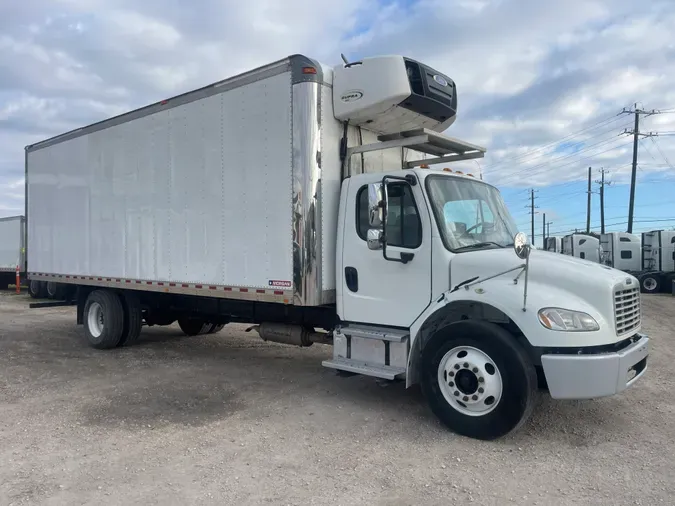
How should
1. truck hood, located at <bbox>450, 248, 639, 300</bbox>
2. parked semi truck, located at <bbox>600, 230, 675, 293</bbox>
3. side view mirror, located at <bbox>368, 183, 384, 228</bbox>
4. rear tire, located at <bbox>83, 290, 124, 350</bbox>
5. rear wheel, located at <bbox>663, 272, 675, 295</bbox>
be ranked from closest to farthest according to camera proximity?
truck hood, located at <bbox>450, 248, 639, 300</bbox>, side view mirror, located at <bbox>368, 183, 384, 228</bbox>, rear tire, located at <bbox>83, 290, 124, 350</bbox>, rear wheel, located at <bbox>663, 272, 675, 295</bbox>, parked semi truck, located at <bbox>600, 230, 675, 293</bbox>

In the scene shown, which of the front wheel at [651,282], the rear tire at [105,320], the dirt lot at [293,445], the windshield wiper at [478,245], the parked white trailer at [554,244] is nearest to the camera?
the dirt lot at [293,445]

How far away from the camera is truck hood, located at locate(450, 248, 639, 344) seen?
15.5 feet

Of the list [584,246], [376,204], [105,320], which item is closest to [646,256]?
[584,246]

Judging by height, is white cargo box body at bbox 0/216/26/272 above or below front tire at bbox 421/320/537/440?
above

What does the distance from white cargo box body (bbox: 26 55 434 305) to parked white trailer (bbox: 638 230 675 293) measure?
2362 cm

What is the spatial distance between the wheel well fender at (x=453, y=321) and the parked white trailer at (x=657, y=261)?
24384 mm

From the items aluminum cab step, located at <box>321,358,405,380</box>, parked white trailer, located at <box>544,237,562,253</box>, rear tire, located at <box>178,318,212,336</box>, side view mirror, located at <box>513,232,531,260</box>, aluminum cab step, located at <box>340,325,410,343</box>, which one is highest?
parked white trailer, located at <box>544,237,562,253</box>

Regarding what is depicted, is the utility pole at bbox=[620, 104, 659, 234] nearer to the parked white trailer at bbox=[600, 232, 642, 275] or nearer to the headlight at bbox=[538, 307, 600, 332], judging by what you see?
the parked white trailer at bbox=[600, 232, 642, 275]

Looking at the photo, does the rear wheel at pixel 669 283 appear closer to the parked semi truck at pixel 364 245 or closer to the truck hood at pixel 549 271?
the parked semi truck at pixel 364 245

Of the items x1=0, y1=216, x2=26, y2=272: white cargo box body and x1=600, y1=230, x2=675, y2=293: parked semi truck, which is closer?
x1=0, y1=216, x2=26, y2=272: white cargo box body

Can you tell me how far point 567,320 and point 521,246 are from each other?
73 centimetres

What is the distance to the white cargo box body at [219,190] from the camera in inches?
242

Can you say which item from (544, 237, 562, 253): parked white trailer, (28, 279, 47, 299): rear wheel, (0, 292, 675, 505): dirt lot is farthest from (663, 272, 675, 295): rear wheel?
(28, 279, 47, 299): rear wheel

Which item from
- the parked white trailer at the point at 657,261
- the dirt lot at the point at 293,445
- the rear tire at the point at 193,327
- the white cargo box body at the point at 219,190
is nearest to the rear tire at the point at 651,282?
the parked white trailer at the point at 657,261
